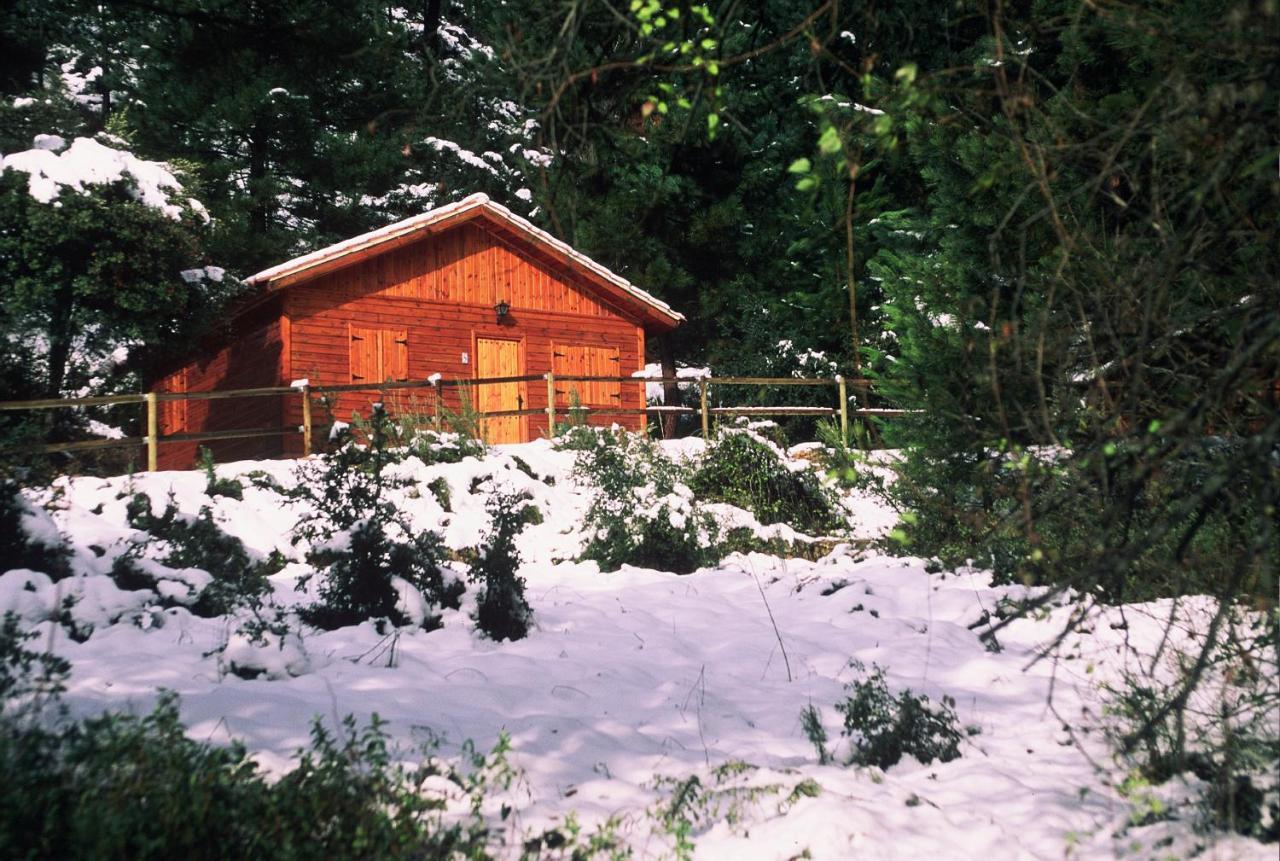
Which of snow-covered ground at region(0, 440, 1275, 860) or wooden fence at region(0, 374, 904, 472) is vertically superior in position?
wooden fence at region(0, 374, 904, 472)

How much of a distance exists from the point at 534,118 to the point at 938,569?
598 cm

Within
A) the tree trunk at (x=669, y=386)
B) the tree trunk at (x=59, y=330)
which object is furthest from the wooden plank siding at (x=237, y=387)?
the tree trunk at (x=669, y=386)

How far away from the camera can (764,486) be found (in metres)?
11.4

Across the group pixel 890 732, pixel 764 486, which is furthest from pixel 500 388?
pixel 890 732

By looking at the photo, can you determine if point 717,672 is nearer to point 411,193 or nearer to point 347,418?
point 347,418

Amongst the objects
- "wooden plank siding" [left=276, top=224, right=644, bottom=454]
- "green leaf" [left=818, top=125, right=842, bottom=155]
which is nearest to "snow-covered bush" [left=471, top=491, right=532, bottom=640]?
"green leaf" [left=818, top=125, right=842, bottom=155]

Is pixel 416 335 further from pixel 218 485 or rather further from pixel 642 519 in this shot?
pixel 642 519

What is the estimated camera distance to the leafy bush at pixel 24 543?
20.6 ft

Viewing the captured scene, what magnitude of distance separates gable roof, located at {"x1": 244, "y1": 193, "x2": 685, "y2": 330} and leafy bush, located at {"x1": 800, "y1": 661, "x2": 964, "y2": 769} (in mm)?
12067

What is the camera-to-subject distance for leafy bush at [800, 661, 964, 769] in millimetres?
4391

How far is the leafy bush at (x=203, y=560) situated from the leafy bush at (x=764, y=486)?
484cm

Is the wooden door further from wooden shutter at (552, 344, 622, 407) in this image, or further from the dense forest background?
the dense forest background

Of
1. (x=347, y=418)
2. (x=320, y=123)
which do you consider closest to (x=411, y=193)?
(x=320, y=123)

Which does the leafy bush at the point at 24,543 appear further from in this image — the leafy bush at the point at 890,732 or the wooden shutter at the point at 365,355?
the wooden shutter at the point at 365,355
